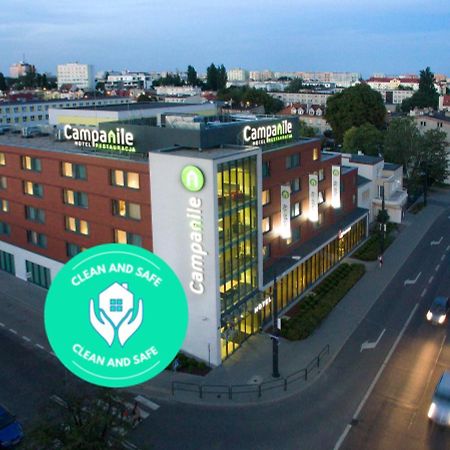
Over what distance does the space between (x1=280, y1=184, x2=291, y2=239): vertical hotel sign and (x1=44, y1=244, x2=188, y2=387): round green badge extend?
107ft

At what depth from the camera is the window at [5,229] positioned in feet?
170

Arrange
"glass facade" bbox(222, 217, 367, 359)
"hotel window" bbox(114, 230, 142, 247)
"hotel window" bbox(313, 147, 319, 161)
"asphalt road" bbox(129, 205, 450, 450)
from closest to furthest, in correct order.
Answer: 1. "asphalt road" bbox(129, 205, 450, 450)
2. "glass facade" bbox(222, 217, 367, 359)
3. "hotel window" bbox(114, 230, 142, 247)
4. "hotel window" bbox(313, 147, 319, 161)

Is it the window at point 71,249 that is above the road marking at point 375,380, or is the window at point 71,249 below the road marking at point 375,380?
above

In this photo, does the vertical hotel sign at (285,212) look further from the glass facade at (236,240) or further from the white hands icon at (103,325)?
the white hands icon at (103,325)

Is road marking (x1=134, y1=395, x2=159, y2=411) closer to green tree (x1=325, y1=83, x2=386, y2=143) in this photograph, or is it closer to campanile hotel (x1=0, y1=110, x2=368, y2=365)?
campanile hotel (x1=0, y1=110, x2=368, y2=365)

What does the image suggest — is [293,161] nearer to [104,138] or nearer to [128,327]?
[104,138]

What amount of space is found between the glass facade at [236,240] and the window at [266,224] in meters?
3.25

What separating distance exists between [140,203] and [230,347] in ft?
A: 38.0

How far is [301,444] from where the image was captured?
27188 millimetres

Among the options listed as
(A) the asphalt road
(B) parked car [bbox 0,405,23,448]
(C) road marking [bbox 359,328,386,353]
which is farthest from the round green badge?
(C) road marking [bbox 359,328,386,353]

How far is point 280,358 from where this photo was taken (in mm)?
35406

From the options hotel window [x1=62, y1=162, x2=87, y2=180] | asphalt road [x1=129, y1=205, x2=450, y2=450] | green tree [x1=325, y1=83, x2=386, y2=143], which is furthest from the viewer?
green tree [x1=325, y1=83, x2=386, y2=143]

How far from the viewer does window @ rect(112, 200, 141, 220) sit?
3859cm

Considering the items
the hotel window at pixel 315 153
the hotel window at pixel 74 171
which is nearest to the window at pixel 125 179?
the hotel window at pixel 74 171
